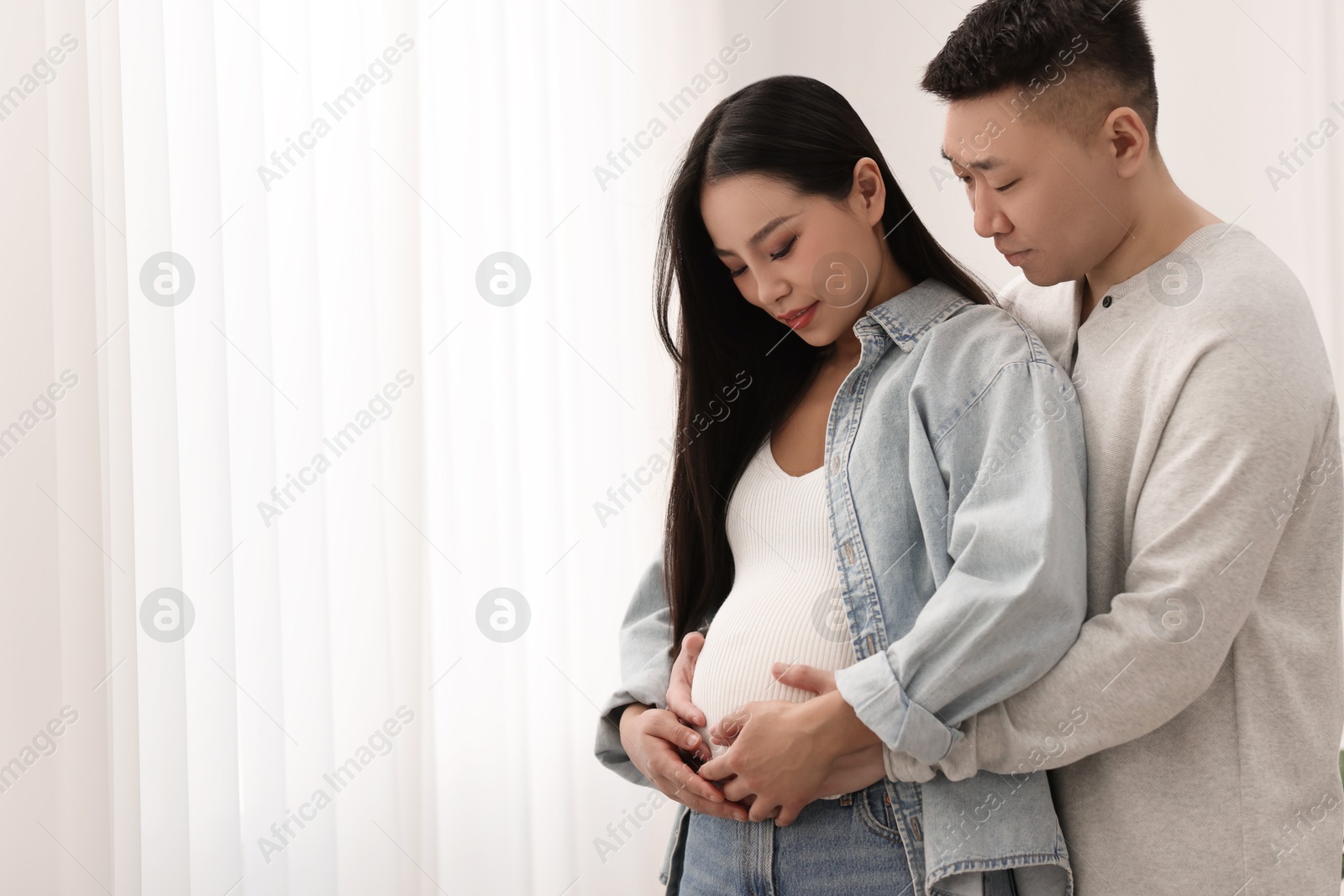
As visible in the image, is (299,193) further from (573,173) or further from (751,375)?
(751,375)

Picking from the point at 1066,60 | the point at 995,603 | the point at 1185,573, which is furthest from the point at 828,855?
the point at 1066,60

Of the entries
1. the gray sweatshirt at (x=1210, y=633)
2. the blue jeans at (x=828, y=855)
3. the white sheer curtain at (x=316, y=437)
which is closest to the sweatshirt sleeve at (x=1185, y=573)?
Answer: the gray sweatshirt at (x=1210, y=633)

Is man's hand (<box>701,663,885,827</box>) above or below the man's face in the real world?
below

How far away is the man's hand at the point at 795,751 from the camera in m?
0.88

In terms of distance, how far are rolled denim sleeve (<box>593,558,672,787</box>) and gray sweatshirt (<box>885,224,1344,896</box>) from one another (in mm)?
336

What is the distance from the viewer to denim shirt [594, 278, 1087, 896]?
0.83 meters

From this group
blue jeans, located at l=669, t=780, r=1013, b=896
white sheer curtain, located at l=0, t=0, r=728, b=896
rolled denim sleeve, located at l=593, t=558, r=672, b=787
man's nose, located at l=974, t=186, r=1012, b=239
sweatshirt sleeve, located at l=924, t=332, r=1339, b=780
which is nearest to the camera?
sweatshirt sleeve, located at l=924, t=332, r=1339, b=780

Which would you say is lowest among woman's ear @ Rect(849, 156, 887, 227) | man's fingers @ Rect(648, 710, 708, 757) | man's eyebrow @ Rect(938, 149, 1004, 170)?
man's fingers @ Rect(648, 710, 708, 757)

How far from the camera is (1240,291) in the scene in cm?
87

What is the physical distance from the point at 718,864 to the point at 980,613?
1.23 feet

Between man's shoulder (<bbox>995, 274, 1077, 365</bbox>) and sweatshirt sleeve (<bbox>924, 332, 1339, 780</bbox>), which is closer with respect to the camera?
sweatshirt sleeve (<bbox>924, 332, 1339, 780</bbox>)

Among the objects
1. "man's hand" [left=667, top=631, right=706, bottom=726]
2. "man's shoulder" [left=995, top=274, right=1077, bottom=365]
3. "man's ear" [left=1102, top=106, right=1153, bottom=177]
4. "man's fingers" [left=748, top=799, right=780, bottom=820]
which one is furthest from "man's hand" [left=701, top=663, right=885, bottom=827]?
"man's ear" [left=1102, top=106, right=1153, bottom=177]

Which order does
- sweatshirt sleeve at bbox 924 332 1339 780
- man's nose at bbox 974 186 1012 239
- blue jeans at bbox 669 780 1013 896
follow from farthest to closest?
1. man's nose at bbox 974 186 1012 239
2. blue jeans at bbox 669 780 1013 896
3. sweatshirt sleeve at bbox 924 332 1339 780

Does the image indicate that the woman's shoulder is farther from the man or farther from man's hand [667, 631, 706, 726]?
man's hand [667, 631, 706, 726]
